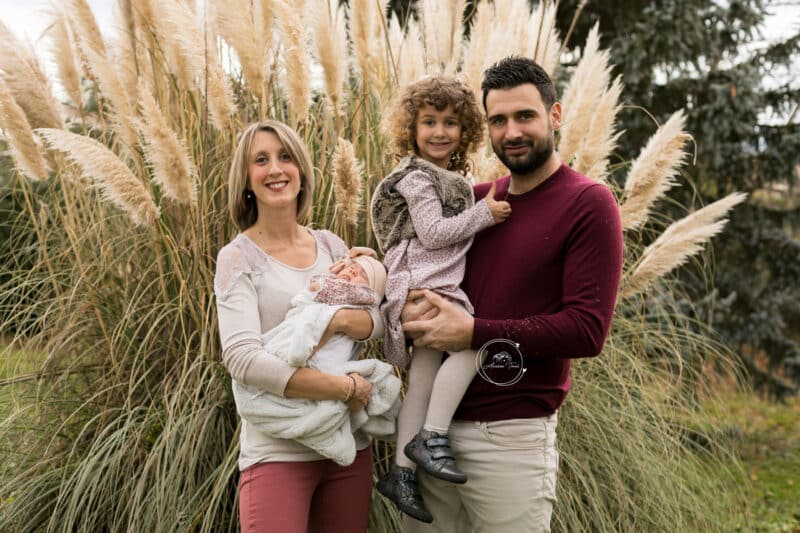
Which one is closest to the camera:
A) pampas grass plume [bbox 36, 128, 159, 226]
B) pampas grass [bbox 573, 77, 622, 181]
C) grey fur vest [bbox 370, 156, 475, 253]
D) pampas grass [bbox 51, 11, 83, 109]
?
grey fur vest [bbox 370, 156, 475, 253]

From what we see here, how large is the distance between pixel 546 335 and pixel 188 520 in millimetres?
1552

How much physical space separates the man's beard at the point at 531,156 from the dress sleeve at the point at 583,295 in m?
0.17

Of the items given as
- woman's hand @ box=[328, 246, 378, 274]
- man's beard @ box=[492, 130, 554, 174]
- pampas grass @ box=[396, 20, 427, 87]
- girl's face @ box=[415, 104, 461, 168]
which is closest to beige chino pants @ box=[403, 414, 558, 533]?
woman's hand @ box=[328, 246, 378, 274]

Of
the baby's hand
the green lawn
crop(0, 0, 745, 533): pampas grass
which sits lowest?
the green lawn

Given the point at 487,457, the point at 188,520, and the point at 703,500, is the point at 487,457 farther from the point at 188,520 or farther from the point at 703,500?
the point at 703,500

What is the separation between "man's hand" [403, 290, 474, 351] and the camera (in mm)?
2234

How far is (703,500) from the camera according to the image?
12.7 ft

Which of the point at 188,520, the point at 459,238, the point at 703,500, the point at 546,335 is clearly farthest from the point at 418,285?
the point at 703,500

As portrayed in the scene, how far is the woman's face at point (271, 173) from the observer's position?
238 centimetres

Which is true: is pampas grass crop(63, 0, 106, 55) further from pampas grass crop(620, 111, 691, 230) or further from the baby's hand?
pampas grass crop(620, 111, 691, 230)

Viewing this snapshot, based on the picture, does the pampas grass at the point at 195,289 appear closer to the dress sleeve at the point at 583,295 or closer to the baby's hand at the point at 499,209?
the baby's hand at the point at 499,209

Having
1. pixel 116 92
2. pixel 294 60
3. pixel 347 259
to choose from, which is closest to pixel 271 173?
pixel 347 259

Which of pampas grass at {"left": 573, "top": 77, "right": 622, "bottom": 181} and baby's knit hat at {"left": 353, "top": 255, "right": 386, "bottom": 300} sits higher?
→ pampas grass at {"left": 573, "top": 77, "right": 622, "bottom": 181}

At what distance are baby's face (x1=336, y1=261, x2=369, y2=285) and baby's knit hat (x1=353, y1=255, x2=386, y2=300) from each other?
→ 1cm
